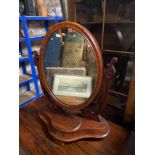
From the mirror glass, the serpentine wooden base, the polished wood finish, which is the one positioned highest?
the mirror glass

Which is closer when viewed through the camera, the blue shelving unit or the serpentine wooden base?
the serpentine wooden base

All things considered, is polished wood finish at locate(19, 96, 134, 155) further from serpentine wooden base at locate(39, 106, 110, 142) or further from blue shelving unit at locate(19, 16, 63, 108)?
A: blue shelving unit at locate(19, 16, 63, 108)

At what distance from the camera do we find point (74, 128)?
20.6 inches

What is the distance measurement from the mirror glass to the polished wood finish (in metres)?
0.16

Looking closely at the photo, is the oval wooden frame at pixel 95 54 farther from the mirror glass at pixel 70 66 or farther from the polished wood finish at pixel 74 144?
the polished wood finish at pixel 74 144

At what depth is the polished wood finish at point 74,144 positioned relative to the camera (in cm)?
49

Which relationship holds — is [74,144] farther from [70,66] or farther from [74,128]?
[70,66]

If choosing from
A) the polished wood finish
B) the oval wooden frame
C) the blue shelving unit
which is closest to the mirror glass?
the oval wooden frame

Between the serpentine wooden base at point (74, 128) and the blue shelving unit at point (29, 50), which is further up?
the blue shelving unit at point (29, 50)

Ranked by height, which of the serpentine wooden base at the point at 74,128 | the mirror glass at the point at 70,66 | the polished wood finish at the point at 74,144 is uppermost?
the mirror glass at the point at 70,66

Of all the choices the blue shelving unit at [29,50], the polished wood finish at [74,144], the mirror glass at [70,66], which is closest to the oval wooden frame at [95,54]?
the mirror glass at [70,66]

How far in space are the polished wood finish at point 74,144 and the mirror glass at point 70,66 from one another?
0.52ft

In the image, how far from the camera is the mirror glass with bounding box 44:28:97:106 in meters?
0.51
